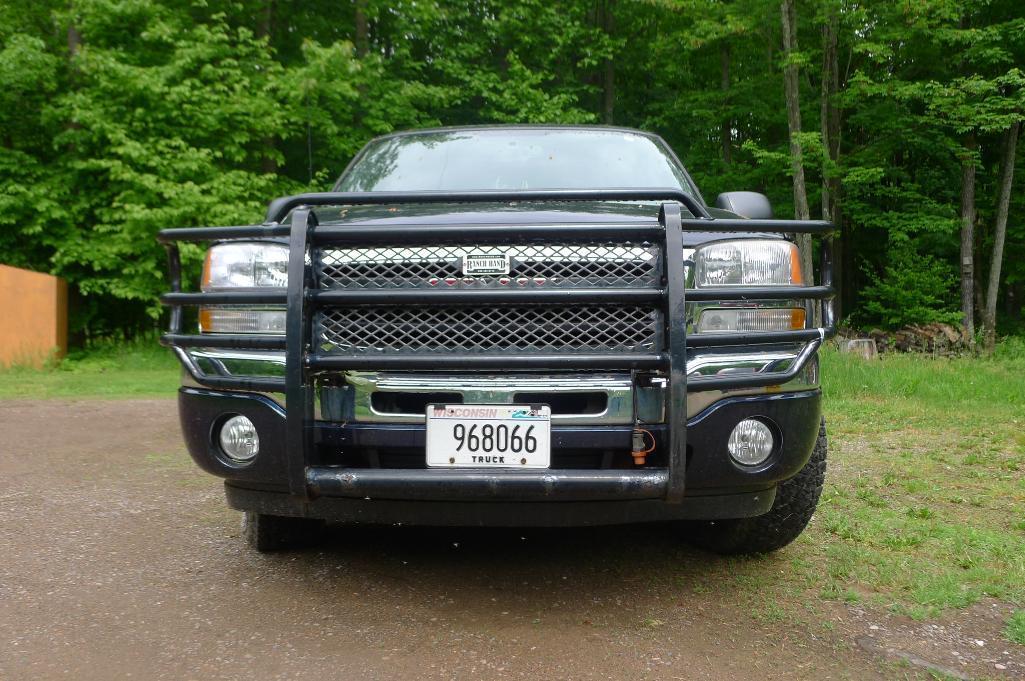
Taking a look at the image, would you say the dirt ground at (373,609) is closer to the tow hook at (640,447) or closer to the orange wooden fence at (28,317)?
the tow hook at (640,447)

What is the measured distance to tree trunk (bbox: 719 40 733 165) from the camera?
19.1 meters

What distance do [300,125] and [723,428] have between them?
13.3 metres

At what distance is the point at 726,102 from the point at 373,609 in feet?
61.8

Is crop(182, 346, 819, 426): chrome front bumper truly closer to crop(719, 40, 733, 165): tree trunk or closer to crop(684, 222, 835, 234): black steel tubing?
crop(684, 222, 835, 234): black steel tubing

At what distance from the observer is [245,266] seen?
2.68 metres

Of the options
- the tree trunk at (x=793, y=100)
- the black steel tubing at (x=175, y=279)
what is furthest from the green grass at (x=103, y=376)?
the tree trunk at (x=793, y=100)

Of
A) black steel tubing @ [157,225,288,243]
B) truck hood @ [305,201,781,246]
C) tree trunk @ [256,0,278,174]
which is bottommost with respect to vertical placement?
black steel tubing @ [157,225,288,243]

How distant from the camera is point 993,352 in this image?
14.1 m

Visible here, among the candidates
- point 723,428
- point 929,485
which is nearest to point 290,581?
point 723,428

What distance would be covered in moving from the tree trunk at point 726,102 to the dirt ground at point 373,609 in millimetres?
16688

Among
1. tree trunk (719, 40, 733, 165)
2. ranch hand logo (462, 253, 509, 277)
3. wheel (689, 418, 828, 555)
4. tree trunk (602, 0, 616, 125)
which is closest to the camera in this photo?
ranch hand logo (462, 253, 509, 277)

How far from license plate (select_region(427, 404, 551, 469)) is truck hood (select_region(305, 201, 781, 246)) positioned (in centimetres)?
60

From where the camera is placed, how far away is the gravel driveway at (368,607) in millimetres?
2285

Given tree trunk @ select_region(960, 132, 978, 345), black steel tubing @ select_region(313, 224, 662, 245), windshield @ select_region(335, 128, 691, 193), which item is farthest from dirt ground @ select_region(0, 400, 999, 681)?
tree trunk @ select_region(960, 132, 978, 345)
